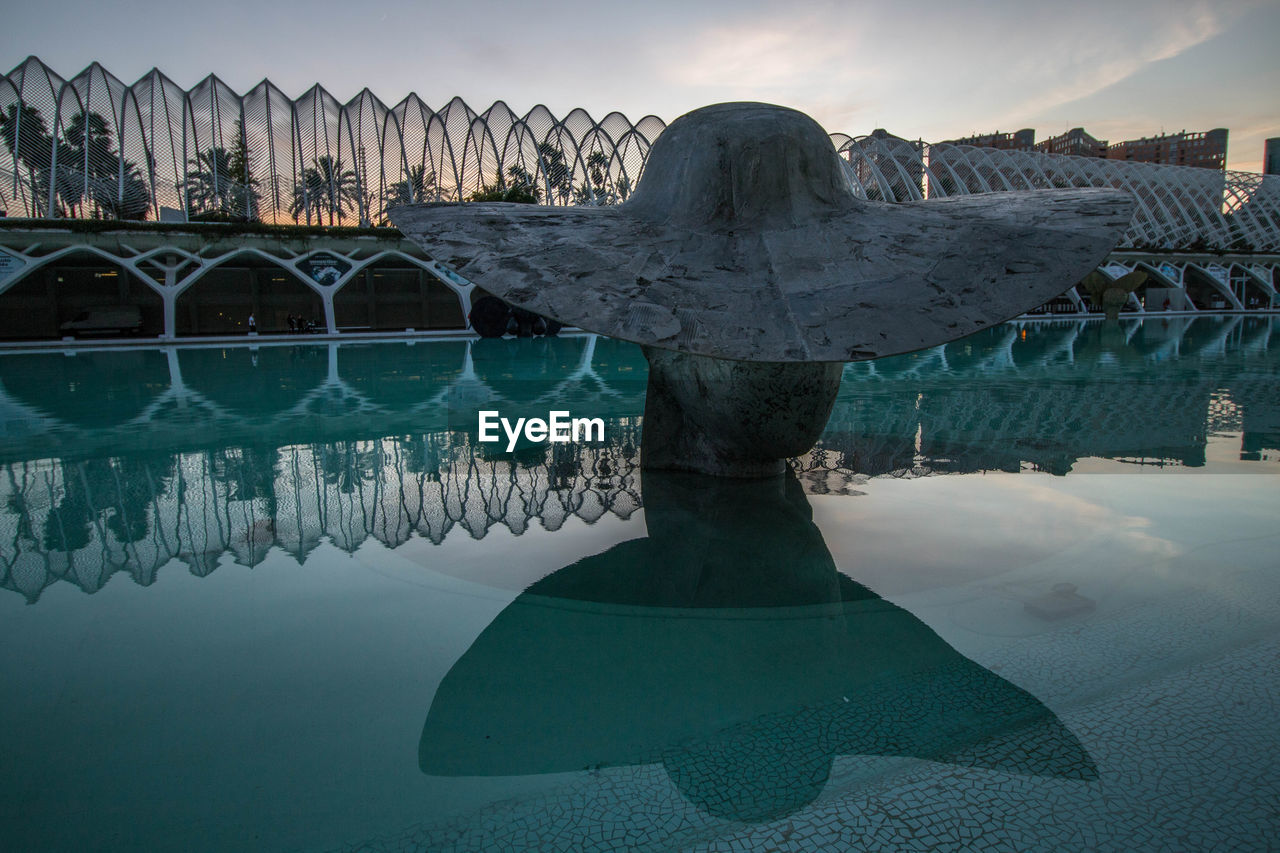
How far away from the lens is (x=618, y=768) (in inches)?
82.0

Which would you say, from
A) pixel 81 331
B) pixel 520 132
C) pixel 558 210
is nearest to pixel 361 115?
pixel 520 132

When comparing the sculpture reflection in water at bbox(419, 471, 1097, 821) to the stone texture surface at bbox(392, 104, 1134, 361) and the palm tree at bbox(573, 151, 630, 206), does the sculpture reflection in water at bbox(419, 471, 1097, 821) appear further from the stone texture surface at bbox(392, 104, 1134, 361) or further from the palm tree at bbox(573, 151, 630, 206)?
the palm tree at bbox(573, 151, 630, 206)

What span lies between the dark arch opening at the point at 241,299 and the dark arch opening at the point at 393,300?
1.58 meters

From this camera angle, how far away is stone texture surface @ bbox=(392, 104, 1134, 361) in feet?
10.1

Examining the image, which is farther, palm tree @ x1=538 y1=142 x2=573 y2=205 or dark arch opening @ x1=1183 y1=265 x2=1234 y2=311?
dark arch opening @ x1=1183 y1=265 x2=1234 y2=311

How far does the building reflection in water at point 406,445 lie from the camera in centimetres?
442

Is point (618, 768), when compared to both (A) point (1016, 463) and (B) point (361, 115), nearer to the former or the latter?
(A) point (1016, 463)

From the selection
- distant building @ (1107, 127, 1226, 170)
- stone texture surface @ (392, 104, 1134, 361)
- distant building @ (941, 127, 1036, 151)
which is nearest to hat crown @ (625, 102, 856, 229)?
stone texture surface @ (392, 104, 1134, 361)

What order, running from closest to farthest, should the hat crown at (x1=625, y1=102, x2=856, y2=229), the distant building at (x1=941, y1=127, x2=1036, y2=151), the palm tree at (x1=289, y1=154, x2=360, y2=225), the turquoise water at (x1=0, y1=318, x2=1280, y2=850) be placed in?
the turquoise water at (x1=0, y1=318, x2=1280, y2=850), the hat crown at (x1=625, y1=102, x2=856, y2=229), the palm tree at (x1=289, y1=154, x2=360, y2=225), the distant building at (x1=941, y1=127, x2=1036, y2=151)

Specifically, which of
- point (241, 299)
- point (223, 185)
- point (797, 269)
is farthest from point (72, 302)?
point (797, 269)

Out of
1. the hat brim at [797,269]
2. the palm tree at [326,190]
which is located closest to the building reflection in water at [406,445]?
the hat brim at [797,269]

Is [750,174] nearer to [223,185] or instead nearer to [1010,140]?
[223,185]

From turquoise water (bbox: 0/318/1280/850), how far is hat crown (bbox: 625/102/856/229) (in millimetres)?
1833

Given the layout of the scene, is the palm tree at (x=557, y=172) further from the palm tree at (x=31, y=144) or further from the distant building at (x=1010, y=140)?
the distant building at (x=1010, y=140)
